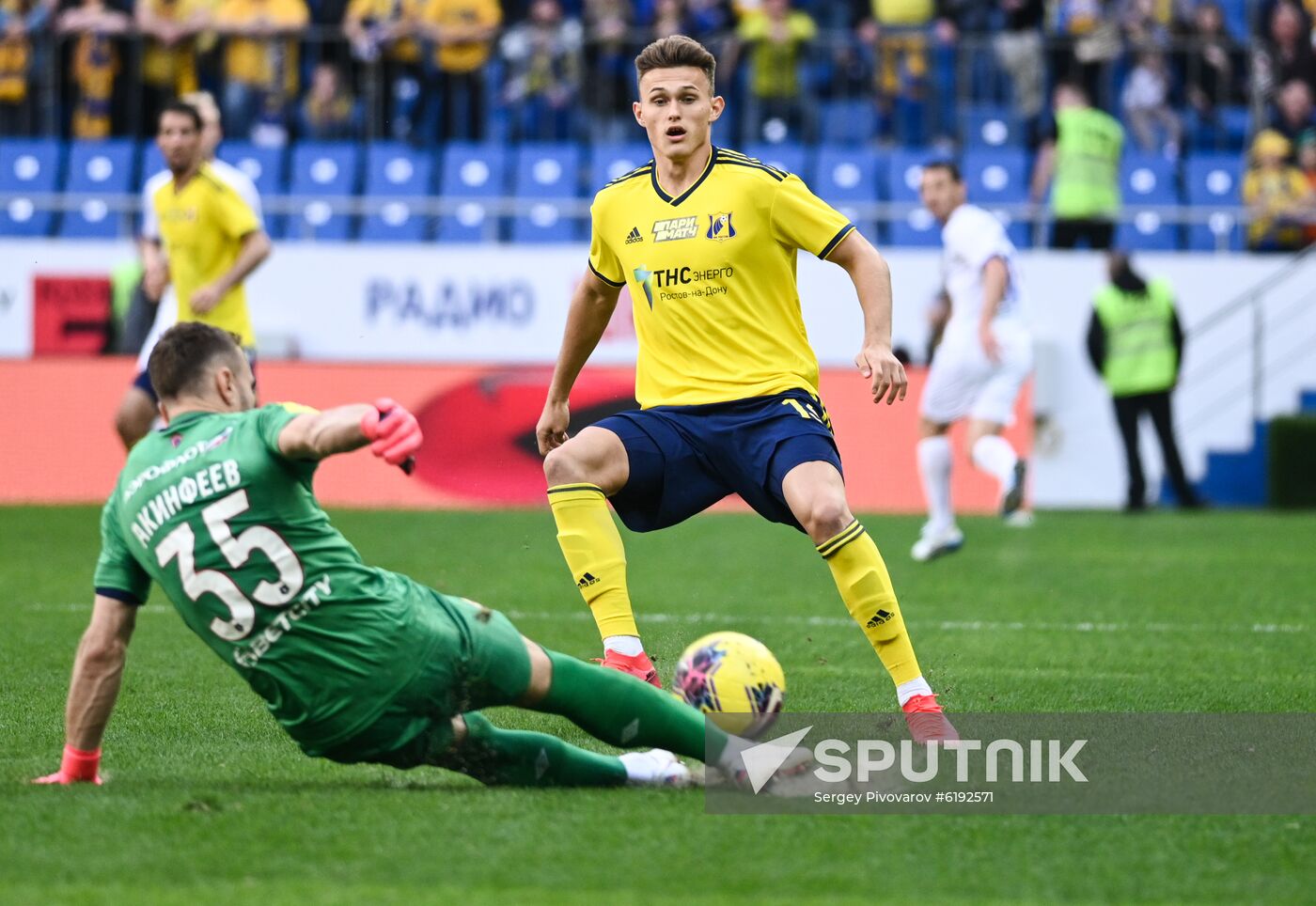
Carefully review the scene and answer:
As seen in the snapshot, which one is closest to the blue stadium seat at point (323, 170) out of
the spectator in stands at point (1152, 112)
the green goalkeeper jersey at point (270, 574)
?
the spectator in stands at point (1152, 112)

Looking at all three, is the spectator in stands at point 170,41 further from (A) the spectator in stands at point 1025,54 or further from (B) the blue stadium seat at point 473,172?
(A) the spectator in stands at point 1025,54

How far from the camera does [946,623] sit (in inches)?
327

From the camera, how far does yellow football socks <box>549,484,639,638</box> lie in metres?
5.88

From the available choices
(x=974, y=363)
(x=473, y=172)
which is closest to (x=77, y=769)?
(x=974, y=363)

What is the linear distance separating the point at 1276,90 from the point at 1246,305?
8.76ft

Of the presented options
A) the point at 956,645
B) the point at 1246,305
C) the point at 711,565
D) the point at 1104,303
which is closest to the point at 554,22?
the point at 1104,303

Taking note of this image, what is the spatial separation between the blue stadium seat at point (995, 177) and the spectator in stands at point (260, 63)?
6.80 metres

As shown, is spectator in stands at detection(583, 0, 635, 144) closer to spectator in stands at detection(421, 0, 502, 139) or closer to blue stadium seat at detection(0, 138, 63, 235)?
spectator in stands at detection(421, 0, 502, 139)

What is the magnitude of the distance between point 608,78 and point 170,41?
431 cm

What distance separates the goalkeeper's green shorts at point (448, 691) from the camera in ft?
14.2

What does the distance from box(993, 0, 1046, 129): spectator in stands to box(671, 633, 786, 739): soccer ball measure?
14.2 m

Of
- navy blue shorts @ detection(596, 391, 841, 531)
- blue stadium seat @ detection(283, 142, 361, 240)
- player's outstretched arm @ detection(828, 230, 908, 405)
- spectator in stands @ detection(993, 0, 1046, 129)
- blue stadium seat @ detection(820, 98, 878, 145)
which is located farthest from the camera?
blue stadium seat @ detection(820, 98, 878, 145)

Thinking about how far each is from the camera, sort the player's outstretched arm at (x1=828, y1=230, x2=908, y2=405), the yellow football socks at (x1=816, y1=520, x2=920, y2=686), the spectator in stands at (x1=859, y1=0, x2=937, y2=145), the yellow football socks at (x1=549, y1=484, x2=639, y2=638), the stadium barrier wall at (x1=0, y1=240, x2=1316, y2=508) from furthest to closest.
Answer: the spectator in stands at (x1=859, y1=0, x2=937, y2=145) < the stadium barrier wall at (x1=0, y1=240, x2=1316, y2=508) < the yellow football socks at (x1=549, y1=484, x2=639, y2=638) < the yellow football socks at (x1=816, y1=520, x2=920, y2=686) < the player's outstretched arm at (x1=828, y1=230, x2=908, y2=405)

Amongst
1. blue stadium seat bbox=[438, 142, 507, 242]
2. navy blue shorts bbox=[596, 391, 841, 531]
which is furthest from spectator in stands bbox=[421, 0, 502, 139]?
navy blue shorts bbox=[596, 391, 841, 531]
